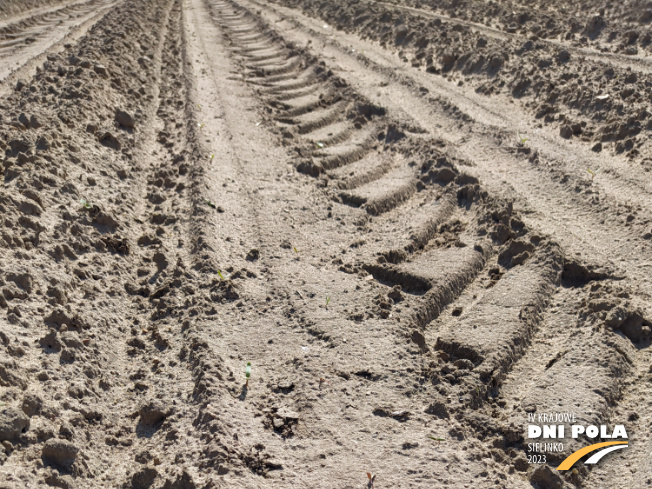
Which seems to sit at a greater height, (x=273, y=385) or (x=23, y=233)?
(x=23, y=233)

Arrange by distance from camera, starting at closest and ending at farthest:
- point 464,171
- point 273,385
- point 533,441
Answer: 1. point 533,441
2. point 273,385
3. point 464,171

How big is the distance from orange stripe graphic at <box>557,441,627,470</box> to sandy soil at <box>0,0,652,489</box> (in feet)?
0.15

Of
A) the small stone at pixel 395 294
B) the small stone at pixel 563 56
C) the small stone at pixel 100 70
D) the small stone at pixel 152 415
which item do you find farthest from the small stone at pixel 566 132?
the small stone at pixel 100 70

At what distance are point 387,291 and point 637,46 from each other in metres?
5.63

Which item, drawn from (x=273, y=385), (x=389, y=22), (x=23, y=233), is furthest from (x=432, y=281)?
(x=389, y=22)

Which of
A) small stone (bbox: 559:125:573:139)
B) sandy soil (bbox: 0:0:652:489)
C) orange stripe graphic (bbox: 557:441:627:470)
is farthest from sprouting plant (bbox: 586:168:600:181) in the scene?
orange stripe graphic (bbox: 557:441:627:470)

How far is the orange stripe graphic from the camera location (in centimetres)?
298

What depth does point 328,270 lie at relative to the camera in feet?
14.8

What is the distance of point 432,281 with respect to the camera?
4.27 meters

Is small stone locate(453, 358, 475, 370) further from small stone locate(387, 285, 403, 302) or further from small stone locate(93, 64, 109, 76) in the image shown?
small stone locate(93, 64, 109, 76)

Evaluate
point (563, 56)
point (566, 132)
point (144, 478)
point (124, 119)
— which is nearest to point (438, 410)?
point (144, 478)

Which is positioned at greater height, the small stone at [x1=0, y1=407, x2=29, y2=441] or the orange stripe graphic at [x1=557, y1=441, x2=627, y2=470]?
the small stone at [x1=0, y1=407, x2=29, y2=441]

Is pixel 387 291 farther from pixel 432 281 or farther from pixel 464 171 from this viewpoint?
pixel 464 171

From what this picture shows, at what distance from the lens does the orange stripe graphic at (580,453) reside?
117 inches
